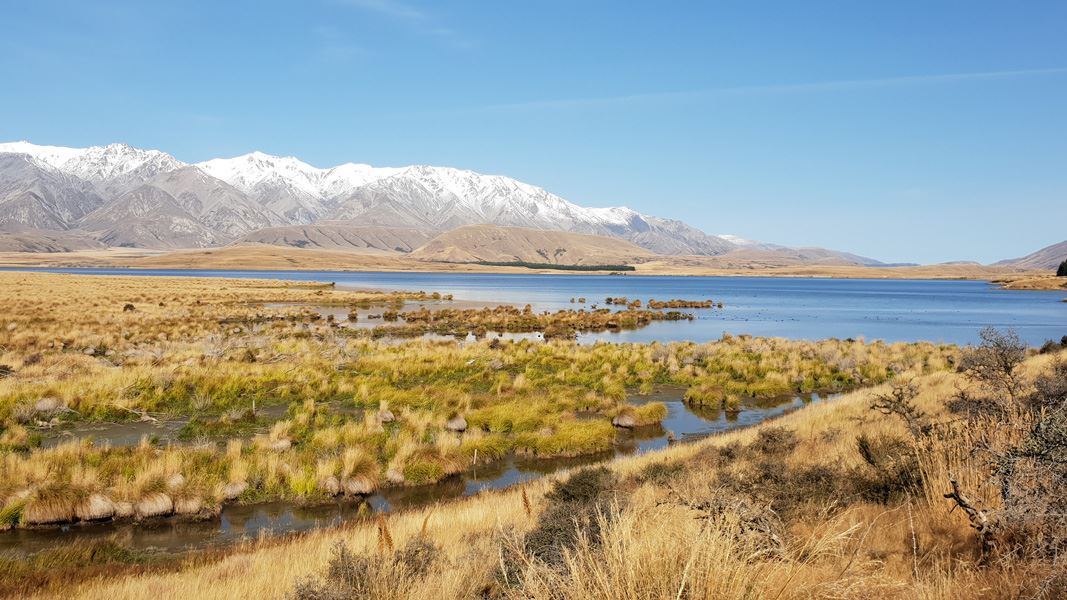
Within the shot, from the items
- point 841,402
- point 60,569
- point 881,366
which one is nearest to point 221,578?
point 60,569

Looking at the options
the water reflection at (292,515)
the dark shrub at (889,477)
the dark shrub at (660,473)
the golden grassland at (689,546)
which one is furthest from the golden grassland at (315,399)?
the dark shrub at (889,477)

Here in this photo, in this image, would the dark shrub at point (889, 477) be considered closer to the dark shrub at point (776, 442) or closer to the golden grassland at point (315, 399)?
the dark shrub at point (776, 442)

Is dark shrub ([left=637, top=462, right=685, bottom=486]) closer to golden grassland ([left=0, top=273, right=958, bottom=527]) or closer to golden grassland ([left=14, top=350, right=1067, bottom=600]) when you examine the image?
golden grassland ([left=14, top=350, right=1067, bottom=600])

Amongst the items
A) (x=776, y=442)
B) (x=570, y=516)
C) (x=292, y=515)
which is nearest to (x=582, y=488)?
(x=570, y=516)

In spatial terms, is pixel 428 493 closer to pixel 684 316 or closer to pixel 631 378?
pixel 631 378

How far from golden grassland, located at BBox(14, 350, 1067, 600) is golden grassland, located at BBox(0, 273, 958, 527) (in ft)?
11.8

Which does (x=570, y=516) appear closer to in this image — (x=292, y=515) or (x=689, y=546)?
(x=689, y=546)

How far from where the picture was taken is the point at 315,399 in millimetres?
20234

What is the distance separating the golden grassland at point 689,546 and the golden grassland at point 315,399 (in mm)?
3587

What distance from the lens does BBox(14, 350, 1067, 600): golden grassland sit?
13.6 feet

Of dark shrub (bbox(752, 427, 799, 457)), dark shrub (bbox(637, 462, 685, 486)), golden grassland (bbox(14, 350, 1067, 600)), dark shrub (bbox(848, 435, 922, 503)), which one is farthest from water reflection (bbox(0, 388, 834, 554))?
dark shrub (bbox(848, 435, 922, 503))

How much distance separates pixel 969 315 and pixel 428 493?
7634cm

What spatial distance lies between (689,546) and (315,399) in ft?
58.9

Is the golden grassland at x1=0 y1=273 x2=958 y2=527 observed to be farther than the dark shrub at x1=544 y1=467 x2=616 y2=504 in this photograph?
Yes
